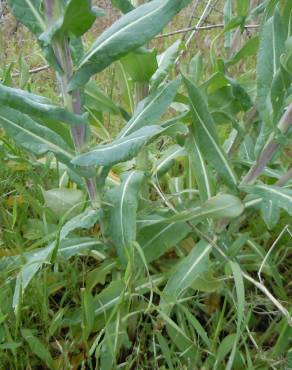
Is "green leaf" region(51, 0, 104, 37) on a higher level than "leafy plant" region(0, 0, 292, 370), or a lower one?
higher

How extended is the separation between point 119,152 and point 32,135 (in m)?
0.27

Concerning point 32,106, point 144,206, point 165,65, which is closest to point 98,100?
point 165,65

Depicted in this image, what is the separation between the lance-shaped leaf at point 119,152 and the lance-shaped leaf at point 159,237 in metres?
0.32

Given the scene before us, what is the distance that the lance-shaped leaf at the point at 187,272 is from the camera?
1.28 m

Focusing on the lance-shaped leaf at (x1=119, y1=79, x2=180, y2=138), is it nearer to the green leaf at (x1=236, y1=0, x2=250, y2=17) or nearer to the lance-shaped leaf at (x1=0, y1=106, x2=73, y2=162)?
the lance-shaped leaf at (x1=0, y1=106, x2=73, y2=162)

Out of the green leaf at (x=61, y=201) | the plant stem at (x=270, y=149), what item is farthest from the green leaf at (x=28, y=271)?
the plant stem at (x=270, y=149)

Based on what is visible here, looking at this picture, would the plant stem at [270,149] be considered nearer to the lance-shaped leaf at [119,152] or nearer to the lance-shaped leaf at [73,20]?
the lance-shaped leaf at [119,152]

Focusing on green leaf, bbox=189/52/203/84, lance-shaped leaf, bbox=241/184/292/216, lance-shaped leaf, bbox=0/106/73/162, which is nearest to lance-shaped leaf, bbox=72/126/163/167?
lance-shaped leaf, bbox=0/106/73/162

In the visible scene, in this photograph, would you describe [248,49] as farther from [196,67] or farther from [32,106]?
[32,106]

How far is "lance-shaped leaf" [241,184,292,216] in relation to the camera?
4.06 feet

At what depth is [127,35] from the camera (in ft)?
3.70

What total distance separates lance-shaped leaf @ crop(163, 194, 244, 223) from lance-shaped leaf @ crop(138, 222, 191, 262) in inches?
3.0

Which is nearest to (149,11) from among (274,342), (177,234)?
(177,234)

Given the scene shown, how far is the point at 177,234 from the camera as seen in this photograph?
139 cm
